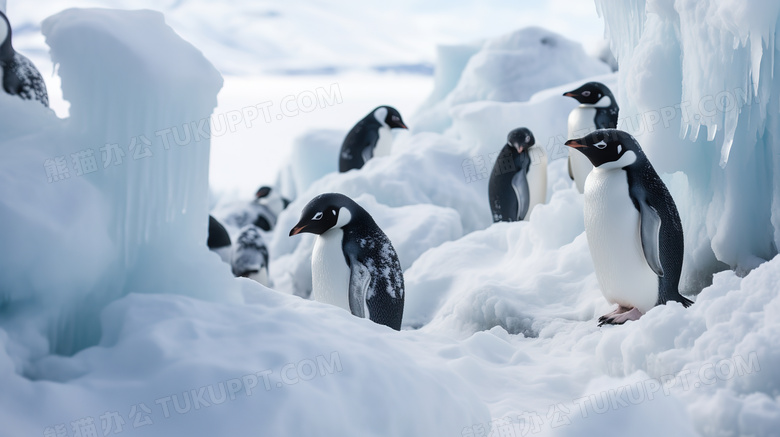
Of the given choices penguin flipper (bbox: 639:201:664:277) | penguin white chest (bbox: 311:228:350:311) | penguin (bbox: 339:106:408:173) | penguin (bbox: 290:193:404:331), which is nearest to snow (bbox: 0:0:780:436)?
penguin flipper (bbox: 639:201:664:277)

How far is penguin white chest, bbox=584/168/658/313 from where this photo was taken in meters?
3.42

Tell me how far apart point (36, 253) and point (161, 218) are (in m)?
0.40

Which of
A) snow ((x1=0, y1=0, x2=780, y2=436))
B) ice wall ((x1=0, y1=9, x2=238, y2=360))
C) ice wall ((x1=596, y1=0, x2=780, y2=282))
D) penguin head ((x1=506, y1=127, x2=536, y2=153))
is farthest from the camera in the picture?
penguin head ((x1=506, y1=127, x2=536, y2=153))

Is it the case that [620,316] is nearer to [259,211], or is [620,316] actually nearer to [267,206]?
[259,211]

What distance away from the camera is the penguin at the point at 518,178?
641 centimetres

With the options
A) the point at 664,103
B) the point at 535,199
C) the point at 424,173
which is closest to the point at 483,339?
the point at 664,103

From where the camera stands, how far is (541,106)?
8.36 metres

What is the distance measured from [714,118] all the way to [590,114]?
2.81m

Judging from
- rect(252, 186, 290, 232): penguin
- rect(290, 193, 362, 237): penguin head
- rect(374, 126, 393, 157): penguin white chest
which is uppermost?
rect(290, 193, 362, 237): penguin head

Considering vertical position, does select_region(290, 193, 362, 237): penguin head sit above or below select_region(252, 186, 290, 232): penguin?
above

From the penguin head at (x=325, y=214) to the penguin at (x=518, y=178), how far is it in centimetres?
279

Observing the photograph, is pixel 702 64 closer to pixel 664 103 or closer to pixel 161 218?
pixel 664 103

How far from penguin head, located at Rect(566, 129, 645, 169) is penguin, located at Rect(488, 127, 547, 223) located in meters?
2.82

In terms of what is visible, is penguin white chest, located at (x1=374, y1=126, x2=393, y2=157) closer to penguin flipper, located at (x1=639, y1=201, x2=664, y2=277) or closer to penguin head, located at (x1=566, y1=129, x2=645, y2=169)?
penguin head, located at (x1=566, y1=129, x2=645, y2=169)
